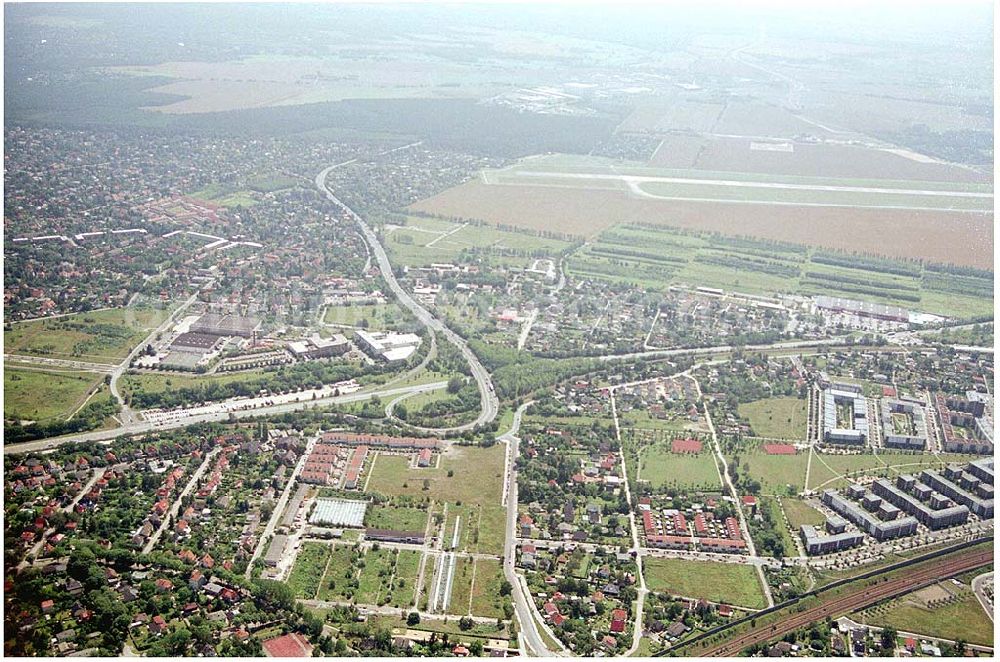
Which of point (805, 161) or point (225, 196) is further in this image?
point (805, 161)

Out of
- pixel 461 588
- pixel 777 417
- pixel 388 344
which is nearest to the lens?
pixel 461 588

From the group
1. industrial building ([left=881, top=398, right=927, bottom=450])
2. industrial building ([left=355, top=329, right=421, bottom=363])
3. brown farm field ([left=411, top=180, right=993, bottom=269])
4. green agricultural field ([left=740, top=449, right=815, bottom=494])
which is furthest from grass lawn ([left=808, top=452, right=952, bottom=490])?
brown farm field ([left=411, top=180, right=993, bottom=269])

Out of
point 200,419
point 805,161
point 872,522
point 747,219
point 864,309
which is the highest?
point 805,161

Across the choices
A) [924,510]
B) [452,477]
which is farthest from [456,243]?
Answer: [924,510]

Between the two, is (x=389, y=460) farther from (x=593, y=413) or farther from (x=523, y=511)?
(x=593, y=413)

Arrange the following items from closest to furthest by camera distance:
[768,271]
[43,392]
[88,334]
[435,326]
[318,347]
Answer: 1. [43,392]
2. [318,347]
3. [88,334]
4. [435,326]
5. [768,271]

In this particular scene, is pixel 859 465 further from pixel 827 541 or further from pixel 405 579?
pixel 405 579

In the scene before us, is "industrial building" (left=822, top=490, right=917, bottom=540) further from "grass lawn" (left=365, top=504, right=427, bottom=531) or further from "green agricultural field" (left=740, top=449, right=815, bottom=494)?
"grass lawn" (left=365, top=504, right=427, bottom=531)
